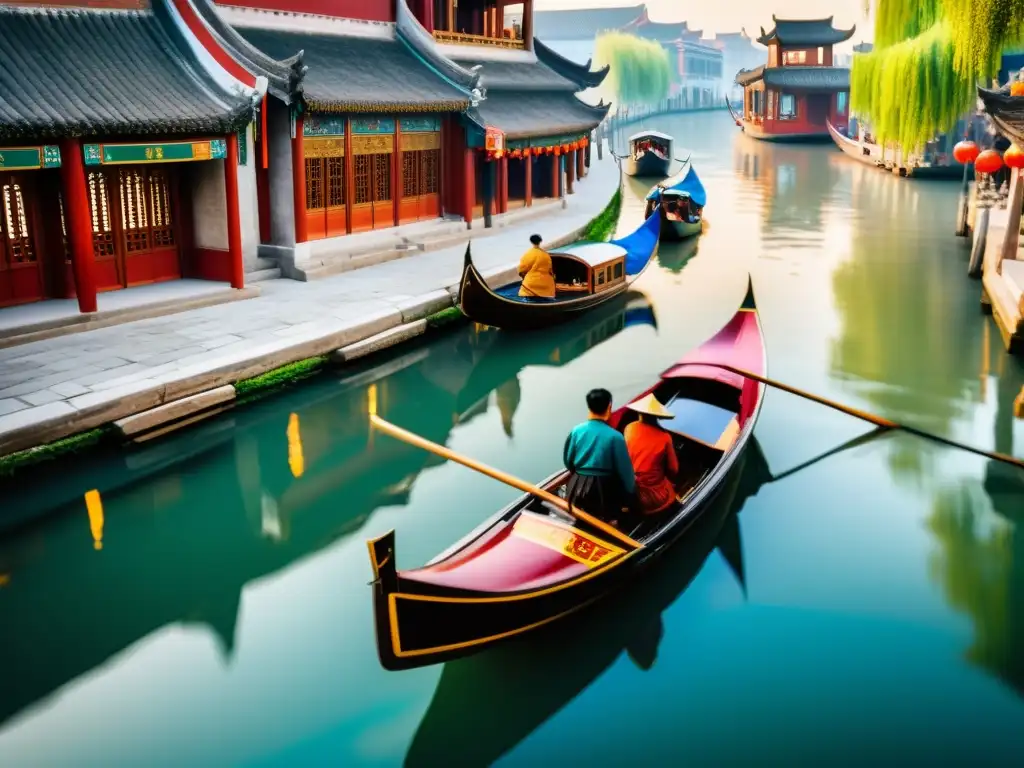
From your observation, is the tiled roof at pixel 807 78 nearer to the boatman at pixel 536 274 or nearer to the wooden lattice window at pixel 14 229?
the boatman at pixel 536 274

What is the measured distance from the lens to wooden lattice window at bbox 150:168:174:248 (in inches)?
532

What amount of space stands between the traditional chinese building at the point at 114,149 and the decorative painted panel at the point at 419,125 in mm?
4265

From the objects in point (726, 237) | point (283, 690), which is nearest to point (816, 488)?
point (283, 690)

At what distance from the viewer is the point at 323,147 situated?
16.2 m

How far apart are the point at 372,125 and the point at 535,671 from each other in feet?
42.8

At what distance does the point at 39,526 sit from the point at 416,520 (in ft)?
9.94

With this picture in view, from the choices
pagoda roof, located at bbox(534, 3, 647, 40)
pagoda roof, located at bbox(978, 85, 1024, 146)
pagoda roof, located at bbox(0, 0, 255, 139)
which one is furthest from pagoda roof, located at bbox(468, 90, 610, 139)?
pagoda roof, located at bbox(534, 3, 647, 40)

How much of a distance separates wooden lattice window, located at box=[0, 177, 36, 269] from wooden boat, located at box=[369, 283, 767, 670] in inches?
319

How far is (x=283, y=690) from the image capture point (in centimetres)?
580

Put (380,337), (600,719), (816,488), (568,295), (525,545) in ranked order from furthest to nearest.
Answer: (568,295)
(380,337)
(816,488)
(525,545)
(600,719)

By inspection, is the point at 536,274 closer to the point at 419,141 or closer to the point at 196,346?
the point at 196,346

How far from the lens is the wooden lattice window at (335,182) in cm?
1648

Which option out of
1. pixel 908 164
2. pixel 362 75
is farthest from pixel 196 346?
pixel 908 164

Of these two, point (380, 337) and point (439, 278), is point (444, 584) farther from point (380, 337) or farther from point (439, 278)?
point (439, 278)
